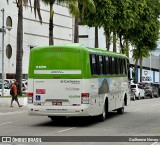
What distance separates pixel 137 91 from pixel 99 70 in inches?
1176

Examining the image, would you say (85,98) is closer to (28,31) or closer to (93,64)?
(93,64)

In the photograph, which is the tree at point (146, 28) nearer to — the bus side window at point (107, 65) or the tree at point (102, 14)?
the tree at point (102, 14)

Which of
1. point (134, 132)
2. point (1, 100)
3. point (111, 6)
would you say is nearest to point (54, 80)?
point (134, 132)

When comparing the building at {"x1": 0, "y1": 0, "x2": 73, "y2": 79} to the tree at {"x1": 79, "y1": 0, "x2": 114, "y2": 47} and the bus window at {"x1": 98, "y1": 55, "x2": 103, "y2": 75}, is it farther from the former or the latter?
the bus window at {"x1": 98, "y1": 55, "x2": 103, "y2": 75}

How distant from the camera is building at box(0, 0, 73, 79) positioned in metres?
64.3

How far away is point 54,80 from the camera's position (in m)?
20.1

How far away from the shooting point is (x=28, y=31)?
2712 inches

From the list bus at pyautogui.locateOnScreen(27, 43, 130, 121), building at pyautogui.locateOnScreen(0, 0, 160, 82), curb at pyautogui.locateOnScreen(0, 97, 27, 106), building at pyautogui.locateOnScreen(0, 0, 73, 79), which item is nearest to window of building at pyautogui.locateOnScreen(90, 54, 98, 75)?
bus at pyautogui.locateOnScreen(27, 43, 130, 121)

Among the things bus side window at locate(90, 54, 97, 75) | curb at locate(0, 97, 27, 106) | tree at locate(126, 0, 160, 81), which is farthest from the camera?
tree at locate(126, 0, 160, 81)

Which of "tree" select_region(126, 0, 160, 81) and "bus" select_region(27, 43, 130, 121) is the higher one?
"tree" select_region(126, 0, 160, 81)

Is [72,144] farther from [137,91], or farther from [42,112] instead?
[137,91]

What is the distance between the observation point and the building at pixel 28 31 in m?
64.3

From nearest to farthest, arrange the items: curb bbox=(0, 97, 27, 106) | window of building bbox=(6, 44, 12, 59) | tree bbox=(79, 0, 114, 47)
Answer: curb bbox=(0, 97, 27, 106) → tree bbox=(79, 0, 114, 47) → window of building bbox=(6, 44, 12, 59)

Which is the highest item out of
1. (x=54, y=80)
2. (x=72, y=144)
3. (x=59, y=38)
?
(x=59, y=38)
